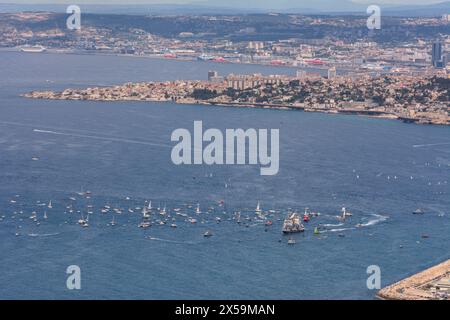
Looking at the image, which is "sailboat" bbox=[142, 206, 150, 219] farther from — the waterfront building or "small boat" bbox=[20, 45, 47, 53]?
"small boat" bbox=[20, 45, 47, 53]

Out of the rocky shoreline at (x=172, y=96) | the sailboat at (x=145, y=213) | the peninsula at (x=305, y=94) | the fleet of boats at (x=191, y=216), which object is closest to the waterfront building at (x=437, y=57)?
the peninsula at (x=305, y=94)

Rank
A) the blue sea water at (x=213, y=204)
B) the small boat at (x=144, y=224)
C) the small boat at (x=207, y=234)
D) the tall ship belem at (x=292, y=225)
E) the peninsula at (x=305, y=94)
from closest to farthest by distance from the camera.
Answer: the blue sea water at (x=213, y=204) → the small boat at (x=207, y=234) → the tall ship belem at (x=292, y=225) → the small boat at (x=144, y=224) → the peninsula at (x=305, y=94)

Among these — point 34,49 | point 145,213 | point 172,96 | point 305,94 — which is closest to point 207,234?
point 145,213

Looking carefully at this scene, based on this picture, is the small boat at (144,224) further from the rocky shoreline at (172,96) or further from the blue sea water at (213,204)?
the rocky shoreline at (172,96)

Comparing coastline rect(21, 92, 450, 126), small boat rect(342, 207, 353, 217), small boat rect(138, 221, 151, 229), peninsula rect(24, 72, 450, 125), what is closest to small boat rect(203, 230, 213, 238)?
small boat rect(138, 221, 151, 229)

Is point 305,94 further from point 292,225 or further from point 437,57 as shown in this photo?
point 292,225

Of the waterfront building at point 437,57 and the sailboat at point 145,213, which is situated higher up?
the waterfront building at point 437,57

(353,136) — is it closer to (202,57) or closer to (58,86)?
(58,86)

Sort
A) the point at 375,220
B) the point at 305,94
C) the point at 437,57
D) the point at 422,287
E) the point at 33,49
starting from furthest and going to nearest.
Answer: the point at 33,49
the point at 437,57
the point at 305,94
the point at 375,220
the point at 422,287
